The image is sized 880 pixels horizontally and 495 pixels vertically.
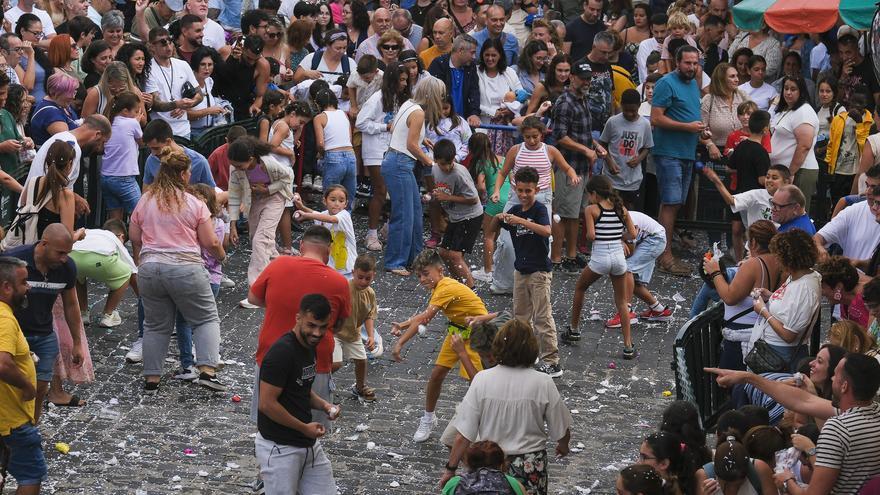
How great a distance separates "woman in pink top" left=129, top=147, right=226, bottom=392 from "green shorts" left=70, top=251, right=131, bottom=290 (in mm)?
659

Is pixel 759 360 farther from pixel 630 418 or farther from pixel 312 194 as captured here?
pixel 312 194

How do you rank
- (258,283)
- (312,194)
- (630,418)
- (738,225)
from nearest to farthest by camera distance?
(258,283), (630,418), (738,225), (312,194)

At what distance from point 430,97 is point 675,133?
8.70 feet

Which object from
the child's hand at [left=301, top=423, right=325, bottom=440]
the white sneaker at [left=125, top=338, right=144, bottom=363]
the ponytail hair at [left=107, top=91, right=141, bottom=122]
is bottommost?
the white sneaker at [left=125, top=338, right=144, bottom=363]

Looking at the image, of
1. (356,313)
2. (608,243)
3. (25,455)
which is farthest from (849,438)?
(608,243)

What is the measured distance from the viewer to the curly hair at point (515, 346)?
805cm

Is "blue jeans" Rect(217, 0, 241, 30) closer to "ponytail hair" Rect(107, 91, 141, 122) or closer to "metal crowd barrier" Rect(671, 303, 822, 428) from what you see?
"ponytail hair" Rect(107, 91, 141, 122)

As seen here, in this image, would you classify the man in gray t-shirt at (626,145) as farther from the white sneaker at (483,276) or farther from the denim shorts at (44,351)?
the denim shorts at (44,351)

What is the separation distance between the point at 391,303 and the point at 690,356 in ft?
13.4

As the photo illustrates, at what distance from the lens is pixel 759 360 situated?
9383mm

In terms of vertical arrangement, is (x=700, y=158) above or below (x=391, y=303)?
above

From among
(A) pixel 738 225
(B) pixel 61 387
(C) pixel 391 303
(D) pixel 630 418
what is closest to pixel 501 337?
(D) pixel 630 418

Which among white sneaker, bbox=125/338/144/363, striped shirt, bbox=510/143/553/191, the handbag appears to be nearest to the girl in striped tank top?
striped shirt, bbox=510/143/553/191

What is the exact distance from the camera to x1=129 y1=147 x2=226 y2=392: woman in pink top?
10672mm
